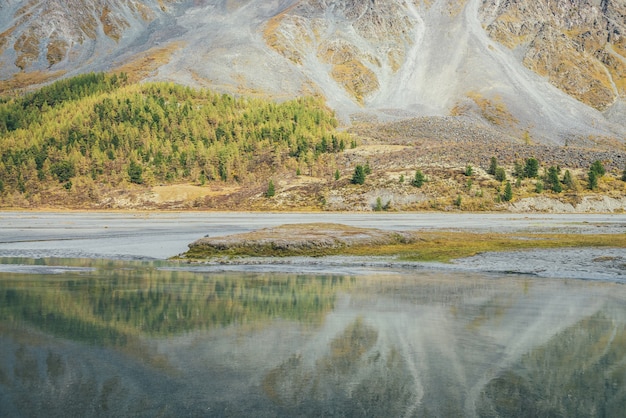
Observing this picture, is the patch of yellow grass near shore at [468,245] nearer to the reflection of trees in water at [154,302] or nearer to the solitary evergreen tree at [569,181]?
the reflection of trees in water at [154,302]

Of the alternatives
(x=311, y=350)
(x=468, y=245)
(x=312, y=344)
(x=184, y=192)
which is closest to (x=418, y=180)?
(x=184, y=192)

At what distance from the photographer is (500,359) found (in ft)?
35.1

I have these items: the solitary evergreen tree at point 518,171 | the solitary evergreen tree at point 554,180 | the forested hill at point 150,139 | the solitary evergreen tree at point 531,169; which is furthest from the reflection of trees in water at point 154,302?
the forested hill at point 150,139

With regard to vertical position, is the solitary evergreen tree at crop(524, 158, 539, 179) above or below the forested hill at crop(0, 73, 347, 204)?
below

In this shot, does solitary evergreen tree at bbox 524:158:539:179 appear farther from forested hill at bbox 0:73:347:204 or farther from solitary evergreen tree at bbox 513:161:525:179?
forested hill at bbox 0:73:347:204

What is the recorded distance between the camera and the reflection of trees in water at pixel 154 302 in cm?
1348

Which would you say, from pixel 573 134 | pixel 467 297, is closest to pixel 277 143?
pixel 573 134

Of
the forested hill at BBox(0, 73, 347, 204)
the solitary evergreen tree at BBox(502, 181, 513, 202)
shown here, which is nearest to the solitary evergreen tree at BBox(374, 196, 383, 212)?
the solitary evergreen tree at BBox(502, 181, 513, 202)

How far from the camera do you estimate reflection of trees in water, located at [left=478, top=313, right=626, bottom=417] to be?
823 centimetres

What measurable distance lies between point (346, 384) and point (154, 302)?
8.83 meters

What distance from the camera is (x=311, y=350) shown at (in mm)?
11352

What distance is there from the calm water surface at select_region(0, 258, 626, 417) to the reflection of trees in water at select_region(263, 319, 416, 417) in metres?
0.04

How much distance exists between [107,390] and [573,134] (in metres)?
189

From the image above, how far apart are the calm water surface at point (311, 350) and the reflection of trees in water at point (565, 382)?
0.03 metres
